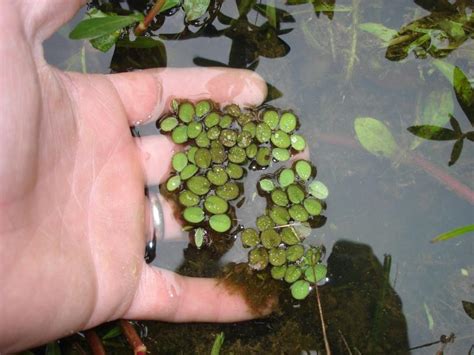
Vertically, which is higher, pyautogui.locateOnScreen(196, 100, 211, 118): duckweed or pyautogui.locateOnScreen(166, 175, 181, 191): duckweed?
pyautogui.locateOnScreen(196, 100, 211, 118): duckweed

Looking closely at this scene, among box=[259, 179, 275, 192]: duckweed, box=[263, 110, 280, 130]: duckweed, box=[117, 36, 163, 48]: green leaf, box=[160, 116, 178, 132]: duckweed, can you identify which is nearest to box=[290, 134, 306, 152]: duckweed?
box=[263, 110, 280, 130]: duckweed

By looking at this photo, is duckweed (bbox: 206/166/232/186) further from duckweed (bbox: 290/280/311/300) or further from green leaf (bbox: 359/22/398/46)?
green leaf (bbox: 359/22/398/46)

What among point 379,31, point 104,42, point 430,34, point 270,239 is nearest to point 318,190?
point 270,239

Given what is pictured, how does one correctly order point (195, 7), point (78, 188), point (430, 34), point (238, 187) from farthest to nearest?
point (430, 34)
point (238, 187)
point (195, 7)
point (78, 188)

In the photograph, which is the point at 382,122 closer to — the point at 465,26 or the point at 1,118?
the point at 465,26

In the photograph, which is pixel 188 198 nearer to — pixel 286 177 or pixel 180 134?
pixel 180 134

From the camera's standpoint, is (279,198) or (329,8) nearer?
(279,198)
